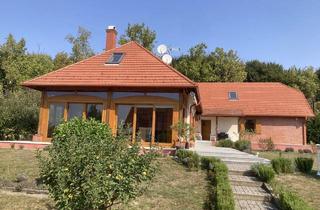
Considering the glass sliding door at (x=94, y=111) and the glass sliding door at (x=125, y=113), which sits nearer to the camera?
the glass sliding door at (x=125, y=113)

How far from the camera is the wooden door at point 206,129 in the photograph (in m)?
30.8

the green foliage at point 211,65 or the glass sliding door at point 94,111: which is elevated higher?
the green foliage at point 211,65

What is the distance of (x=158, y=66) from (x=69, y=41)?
114 ft

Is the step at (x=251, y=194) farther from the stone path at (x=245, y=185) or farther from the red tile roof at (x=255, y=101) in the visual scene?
the red tile roof at (x=255, y=101)

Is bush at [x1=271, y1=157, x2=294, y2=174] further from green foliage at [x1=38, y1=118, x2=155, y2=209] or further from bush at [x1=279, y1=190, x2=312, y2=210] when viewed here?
green foliage at [x1=38, y1=118, x2=155, y2=209]

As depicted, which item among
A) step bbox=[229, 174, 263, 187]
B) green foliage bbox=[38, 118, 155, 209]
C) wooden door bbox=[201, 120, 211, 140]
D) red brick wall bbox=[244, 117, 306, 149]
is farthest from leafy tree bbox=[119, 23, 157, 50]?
green foliage bbox=[38, 118, 155, 209]

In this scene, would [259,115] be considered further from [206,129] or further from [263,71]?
[263,71]

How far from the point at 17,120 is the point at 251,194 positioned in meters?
17.4

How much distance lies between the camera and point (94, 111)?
18.6m

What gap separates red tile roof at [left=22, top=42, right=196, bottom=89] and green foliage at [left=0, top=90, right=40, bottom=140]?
153 inches

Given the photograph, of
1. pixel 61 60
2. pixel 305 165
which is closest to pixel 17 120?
pixel 305 165

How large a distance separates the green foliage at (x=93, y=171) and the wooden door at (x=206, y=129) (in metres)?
25.2

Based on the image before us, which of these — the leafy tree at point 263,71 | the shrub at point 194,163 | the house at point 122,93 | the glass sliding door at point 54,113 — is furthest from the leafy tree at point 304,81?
the shrub at point 194,163

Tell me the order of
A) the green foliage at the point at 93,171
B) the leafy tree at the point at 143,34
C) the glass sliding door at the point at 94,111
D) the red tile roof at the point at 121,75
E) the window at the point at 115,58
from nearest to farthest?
the green foliage at the point at 93,171
the red tile roof at the point at 121,75
the glass sliding door at the point at 94,111
the window at the point at 115,58
the leafy tree at the point at 143,34
